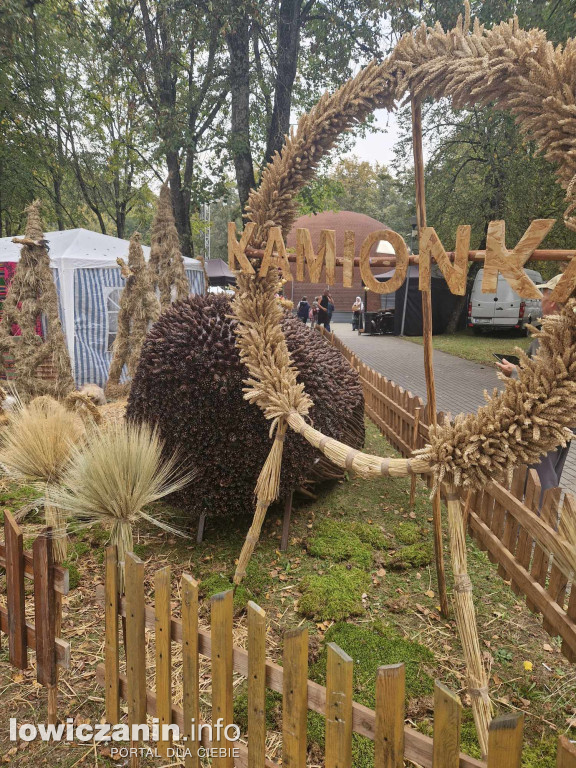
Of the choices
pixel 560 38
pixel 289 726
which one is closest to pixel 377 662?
pixel 289 726

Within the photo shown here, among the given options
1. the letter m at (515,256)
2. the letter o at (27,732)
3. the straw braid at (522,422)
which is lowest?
the letter o at (27,732)

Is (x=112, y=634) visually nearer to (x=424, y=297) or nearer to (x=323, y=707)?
(x=323, y=707)

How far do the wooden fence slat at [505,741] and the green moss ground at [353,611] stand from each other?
3.27ft

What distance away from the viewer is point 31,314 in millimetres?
6449

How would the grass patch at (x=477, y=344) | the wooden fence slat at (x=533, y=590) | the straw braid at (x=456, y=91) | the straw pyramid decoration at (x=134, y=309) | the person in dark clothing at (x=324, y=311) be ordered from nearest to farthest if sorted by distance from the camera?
the straw braid at (x=456, y=91) → the wooden fence slat at (x=533, y=590) → the straw pyramid decoration at (x=134, y=309) → the grass patch at (x=477, y=344) → the person in dark clothing at (x=324, y=311)

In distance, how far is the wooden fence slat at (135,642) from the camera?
70.7 inches

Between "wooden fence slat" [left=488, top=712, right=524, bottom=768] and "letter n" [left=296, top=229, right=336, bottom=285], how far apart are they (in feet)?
5.36

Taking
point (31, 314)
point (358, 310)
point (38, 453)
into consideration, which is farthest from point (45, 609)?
point (358, 310)

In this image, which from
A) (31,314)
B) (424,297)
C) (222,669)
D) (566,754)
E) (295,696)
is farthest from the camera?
(31,314)

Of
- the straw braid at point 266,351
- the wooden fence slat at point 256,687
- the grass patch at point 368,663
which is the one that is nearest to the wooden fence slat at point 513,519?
the grass patch at point 368,663

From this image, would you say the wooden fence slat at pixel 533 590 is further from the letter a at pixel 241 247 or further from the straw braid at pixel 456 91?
the letter a at pixel 241 247

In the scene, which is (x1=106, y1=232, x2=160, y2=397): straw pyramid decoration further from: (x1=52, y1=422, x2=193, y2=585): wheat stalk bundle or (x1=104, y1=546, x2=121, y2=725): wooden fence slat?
(x1=104, y1=546, x2=121, y2=725): wooden fence slat

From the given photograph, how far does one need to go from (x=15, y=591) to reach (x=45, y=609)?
9.4 inches

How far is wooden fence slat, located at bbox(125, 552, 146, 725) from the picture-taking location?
1797mm
